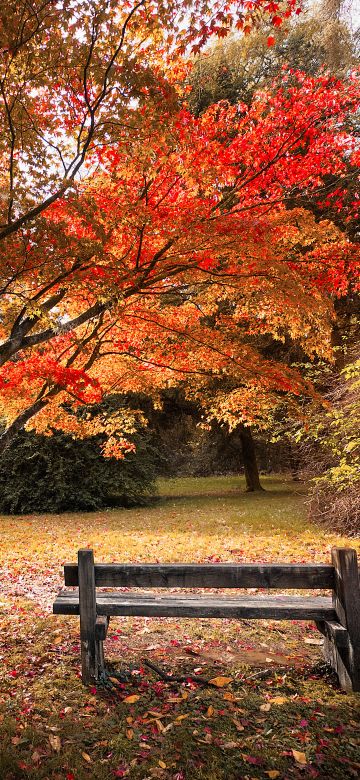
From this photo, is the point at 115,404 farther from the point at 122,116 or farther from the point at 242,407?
the point at 122,116

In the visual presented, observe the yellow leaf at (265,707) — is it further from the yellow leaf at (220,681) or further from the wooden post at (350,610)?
the wooden post at (350,610)

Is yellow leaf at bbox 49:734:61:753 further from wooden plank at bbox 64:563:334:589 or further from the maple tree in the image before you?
the maple tree

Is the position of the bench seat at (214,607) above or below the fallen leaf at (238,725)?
above

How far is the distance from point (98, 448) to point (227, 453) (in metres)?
8.18

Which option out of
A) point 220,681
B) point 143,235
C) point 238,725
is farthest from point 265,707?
point 143,235

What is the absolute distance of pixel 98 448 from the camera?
58.7 ft

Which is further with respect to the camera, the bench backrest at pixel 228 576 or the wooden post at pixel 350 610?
the bench backrest at pixel 228 576

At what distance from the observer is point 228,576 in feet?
13.3

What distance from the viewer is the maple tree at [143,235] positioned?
4.99 meters

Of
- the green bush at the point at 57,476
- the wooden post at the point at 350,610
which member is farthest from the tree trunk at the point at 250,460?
the wooden post at the point at 350,610

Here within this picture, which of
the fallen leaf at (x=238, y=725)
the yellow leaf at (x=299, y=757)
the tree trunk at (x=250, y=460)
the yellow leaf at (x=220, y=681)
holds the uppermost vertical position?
the tree trunk at (x=250, y=460)

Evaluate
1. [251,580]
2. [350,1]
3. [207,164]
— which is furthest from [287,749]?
[350,1]

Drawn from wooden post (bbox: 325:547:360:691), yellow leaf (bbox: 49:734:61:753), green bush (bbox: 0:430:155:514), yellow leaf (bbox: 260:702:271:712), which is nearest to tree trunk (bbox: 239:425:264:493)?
green bush (bbox: 0:430:155:514)

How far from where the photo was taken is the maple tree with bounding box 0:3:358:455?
4.99 m
